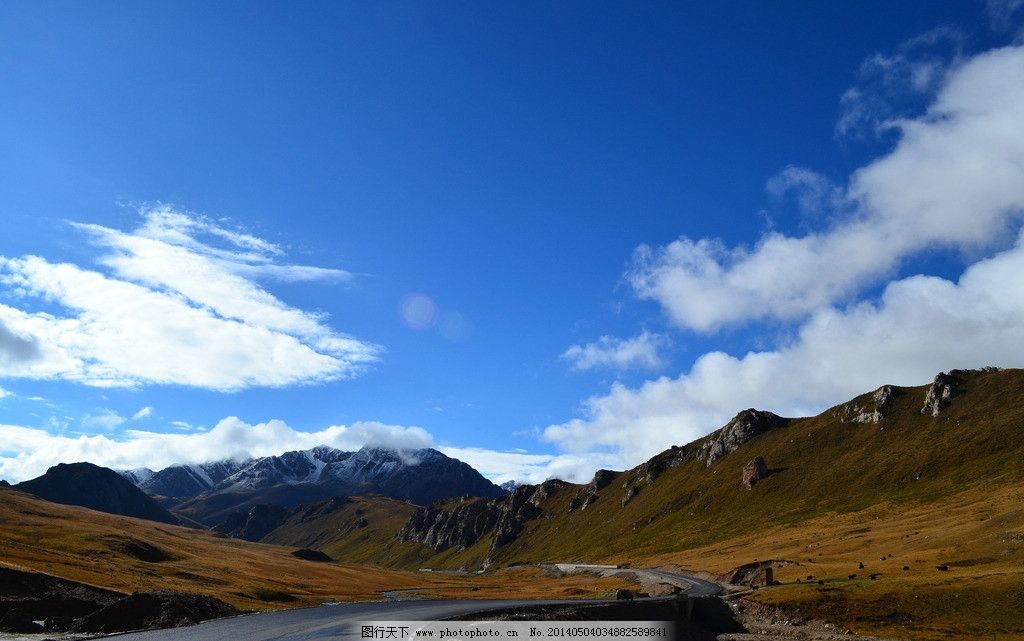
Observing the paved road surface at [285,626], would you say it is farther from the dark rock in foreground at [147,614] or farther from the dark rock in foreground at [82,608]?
the dark rock in foreground at [82,608]

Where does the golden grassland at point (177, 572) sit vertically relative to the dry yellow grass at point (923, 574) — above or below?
below

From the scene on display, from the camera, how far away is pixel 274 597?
123 metres

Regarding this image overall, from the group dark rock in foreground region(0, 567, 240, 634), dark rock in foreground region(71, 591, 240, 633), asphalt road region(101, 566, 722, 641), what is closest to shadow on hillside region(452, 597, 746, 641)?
asphalt road region(101, 566, 722, 641)

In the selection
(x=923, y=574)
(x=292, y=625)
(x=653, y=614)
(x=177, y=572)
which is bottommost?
(x=177, y=572)

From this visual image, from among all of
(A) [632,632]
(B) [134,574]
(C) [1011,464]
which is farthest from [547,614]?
(C) [1011,464]

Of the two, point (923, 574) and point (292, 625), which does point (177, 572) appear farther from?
point (923, 574)

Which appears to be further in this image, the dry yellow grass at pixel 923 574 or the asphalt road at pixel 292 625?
the asphalt road at pixel 292 625

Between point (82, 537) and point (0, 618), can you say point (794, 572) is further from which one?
point (82, 537)

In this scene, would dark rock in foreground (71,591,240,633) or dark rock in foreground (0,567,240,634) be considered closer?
dark rock in foreground (0,567,240,634)

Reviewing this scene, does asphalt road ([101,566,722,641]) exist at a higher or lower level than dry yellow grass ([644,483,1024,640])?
lower

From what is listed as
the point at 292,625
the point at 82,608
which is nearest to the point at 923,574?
the point at 292,625

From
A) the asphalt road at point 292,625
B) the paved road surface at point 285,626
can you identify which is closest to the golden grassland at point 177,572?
the asphalt road at point 292,625

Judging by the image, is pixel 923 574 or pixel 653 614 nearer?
pixel 653 614

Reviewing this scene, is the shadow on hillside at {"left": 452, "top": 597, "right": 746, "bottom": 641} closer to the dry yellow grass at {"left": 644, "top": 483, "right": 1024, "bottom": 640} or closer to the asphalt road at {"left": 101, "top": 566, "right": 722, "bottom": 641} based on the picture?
the asphalt road at {"left": 101, "top": 566, "right": 722, "bottom": 641}
